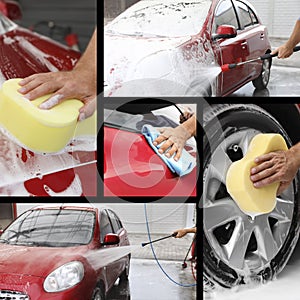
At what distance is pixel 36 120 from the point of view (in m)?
2.45

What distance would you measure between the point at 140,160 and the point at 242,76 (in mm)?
583

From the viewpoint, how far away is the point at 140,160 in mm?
2568

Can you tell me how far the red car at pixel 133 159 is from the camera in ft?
8.41

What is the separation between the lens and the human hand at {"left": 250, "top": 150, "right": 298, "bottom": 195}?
2584mm

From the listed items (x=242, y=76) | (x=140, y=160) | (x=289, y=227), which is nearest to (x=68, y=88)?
(x=140, y=160)

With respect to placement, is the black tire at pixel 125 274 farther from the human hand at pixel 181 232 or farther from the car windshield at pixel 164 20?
the car windshield at pixel 164 20

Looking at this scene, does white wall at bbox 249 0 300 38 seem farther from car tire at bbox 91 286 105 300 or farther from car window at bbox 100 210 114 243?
car tire at bbox 91 286 105 300

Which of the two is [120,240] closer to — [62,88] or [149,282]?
[149,282]

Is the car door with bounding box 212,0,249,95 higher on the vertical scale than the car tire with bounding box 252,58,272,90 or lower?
higher

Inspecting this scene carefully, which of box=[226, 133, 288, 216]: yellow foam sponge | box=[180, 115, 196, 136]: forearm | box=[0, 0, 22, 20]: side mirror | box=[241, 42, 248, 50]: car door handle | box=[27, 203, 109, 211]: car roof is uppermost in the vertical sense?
box=[0, 0, 22, 20]: side mirror

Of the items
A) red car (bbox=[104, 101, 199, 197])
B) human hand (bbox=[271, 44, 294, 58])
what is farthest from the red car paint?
human hand (bbox=[271, 44, 294, 58])

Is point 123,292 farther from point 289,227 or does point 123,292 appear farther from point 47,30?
point 47,30

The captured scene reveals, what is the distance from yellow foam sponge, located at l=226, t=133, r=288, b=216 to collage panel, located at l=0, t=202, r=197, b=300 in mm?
207

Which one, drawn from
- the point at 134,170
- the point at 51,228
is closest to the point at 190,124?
the point at 134,170
